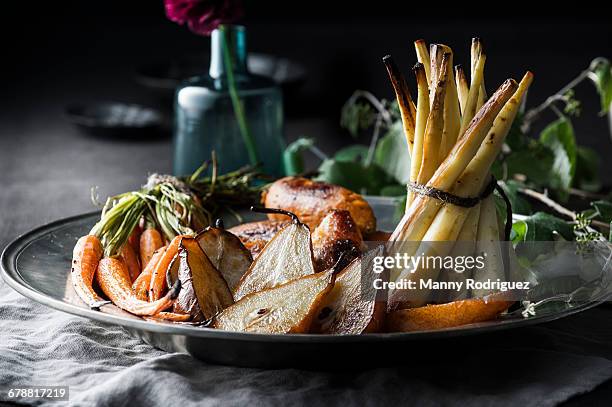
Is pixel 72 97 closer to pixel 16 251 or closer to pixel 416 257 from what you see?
pixel 16 251

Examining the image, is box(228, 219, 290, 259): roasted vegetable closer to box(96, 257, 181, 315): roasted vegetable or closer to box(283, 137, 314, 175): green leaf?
box(96, 257, 181, 315): roasted vegetable

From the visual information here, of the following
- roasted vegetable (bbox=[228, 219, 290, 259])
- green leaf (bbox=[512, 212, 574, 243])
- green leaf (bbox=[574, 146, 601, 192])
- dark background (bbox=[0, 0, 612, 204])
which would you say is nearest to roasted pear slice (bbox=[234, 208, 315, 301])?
roasted vegetable (bbox=[228, 219, 290, 259])

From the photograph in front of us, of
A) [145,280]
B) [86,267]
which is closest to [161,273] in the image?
[145,280]

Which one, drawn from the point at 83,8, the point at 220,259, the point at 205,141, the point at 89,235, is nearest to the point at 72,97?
the point at 83,8

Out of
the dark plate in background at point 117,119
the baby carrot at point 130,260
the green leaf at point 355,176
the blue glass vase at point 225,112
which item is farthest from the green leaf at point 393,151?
the dark plate in background at point 117,119

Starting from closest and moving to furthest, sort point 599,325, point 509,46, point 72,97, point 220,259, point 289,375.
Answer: point 289,375 → point 220,259 → point 599,325 → point 72,97 → point 509,46

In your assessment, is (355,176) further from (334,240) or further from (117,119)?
(117,119)

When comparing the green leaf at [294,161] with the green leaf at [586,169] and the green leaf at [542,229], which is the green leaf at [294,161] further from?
the green leaf at [542,229]
